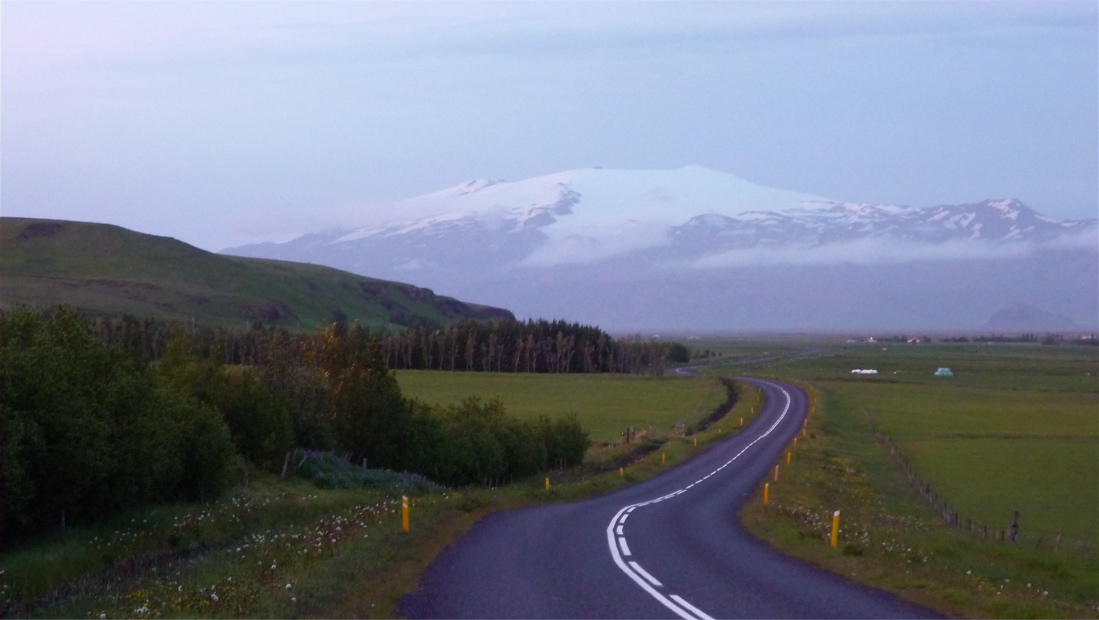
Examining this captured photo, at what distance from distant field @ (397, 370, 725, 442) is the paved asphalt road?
47.2m

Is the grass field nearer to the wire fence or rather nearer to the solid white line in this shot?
the wire fence

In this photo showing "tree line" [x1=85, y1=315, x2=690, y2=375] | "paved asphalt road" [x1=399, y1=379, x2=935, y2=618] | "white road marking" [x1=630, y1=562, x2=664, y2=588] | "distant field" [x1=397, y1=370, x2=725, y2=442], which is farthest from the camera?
"tree line" [x1=85, y1=315, x2=690, y2=375]

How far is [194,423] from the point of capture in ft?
89.1

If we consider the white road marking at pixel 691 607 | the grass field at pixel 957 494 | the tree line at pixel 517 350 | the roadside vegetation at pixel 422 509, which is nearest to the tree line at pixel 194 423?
the roadside vegetation at pixel 422 509

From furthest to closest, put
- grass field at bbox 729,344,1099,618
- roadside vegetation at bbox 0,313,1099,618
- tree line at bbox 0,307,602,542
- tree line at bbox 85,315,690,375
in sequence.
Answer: tree line at bbox 85,315,690,375, tree line at bbox 0,307,602,542, grass field at bbox 729,344,1099,618, roadside vegetation at bbox 0,313,1099,618

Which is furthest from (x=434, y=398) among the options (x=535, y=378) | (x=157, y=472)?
(x=157, y=472)

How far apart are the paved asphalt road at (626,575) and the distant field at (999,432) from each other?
19.1 metres

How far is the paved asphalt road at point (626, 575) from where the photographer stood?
43.9 feet

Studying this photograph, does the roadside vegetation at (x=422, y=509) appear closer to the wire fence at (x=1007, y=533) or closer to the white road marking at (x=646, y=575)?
the wire fence at (x=1007, y=533)

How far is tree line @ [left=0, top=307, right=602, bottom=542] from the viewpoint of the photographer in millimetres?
21109

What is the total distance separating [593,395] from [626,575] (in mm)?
92035

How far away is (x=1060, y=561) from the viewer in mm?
24484

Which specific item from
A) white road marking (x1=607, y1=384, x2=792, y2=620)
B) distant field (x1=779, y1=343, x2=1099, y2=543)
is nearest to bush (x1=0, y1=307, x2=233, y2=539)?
white road marking (x1=607, y1=384, x2=792, y2=620)

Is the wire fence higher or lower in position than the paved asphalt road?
lower
